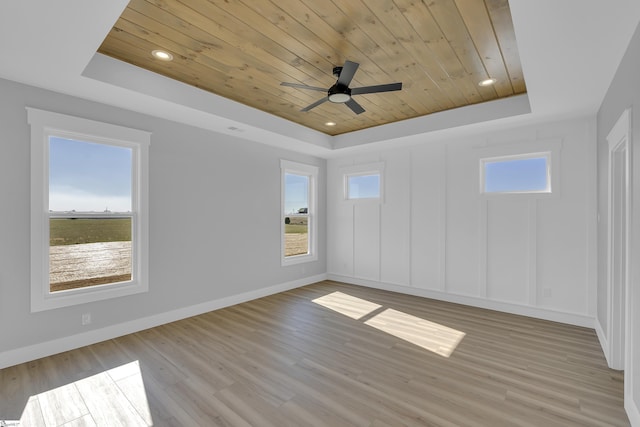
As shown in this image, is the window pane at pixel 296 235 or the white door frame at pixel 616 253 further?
the window pane at pixel 296 235

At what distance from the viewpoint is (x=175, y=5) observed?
214 cm

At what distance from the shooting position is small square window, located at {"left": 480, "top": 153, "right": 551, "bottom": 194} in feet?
13.4

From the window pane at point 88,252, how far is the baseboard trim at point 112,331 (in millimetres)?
513

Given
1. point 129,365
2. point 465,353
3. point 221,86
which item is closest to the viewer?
point 129,365

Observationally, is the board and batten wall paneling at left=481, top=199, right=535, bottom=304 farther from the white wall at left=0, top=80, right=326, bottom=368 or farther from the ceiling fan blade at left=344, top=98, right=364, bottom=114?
the white wall at left=0, top=80, right=326, bottom=368

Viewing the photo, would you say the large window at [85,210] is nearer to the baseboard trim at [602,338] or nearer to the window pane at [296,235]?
the window pane at [296,235]

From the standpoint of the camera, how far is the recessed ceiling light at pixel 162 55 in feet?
9.02

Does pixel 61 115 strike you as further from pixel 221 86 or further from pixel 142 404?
pixel 142 404

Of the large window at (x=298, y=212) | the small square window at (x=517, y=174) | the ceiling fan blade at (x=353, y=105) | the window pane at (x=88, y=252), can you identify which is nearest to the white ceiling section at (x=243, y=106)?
the small square window at (x=517, y=174)

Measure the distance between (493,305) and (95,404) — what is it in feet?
15.4

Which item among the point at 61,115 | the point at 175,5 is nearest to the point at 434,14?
the point at 175,5

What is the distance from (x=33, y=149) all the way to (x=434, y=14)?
146 inches

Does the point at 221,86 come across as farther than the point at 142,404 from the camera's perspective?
Yes

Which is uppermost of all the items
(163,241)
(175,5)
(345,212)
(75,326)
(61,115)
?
(175,5)
